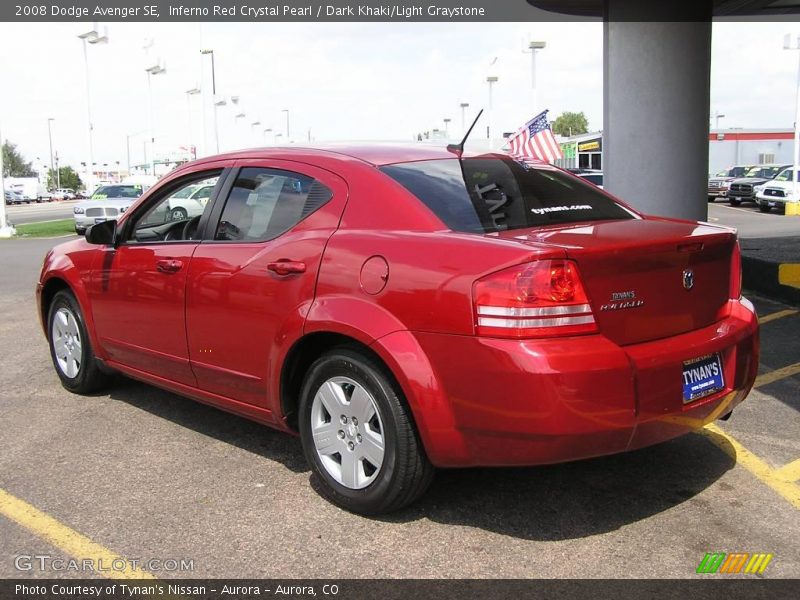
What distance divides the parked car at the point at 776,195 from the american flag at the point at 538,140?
16807 mm

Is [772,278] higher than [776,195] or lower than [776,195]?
lower

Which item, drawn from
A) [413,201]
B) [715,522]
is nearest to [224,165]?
[413,201]

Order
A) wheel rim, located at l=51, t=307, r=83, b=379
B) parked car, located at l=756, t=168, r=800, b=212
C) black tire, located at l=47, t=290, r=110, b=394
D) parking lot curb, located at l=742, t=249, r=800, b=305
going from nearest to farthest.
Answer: black tire, located at l=47, t=290, r=110, b=394, wheel rim, located at l=51, t=307, r=83, b=379, parking lot curb, located at l=742, t=249, r=800, b=305, parked car, located at l=756, t=168, r=800, b=212

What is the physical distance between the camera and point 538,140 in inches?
585

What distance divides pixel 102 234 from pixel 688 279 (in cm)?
353

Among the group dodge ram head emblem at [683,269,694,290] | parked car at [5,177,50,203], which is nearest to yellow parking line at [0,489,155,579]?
dodge ram head emblem at [683,269,694,290]

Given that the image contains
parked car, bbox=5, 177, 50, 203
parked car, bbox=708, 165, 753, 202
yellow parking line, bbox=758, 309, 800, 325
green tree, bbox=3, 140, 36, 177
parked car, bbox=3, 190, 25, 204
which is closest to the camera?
yellow parking line, bbox=758, 309, 800, 325

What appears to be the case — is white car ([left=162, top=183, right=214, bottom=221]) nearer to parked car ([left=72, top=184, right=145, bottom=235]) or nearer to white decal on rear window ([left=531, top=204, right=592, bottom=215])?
white decal on rear window ([left=531, top=204, right=592, bottom=215])

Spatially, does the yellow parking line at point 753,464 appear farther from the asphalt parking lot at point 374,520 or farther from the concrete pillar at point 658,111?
the concrete pillar at point 658,111

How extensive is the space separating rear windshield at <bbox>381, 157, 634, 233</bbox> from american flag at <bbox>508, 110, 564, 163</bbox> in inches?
422

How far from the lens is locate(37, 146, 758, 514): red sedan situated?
306 cm

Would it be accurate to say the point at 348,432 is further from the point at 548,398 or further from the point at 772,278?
the point at 772,278

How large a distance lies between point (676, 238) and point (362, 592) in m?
1.95

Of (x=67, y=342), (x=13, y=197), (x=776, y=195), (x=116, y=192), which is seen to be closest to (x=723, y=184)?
(x=776, y=195)
